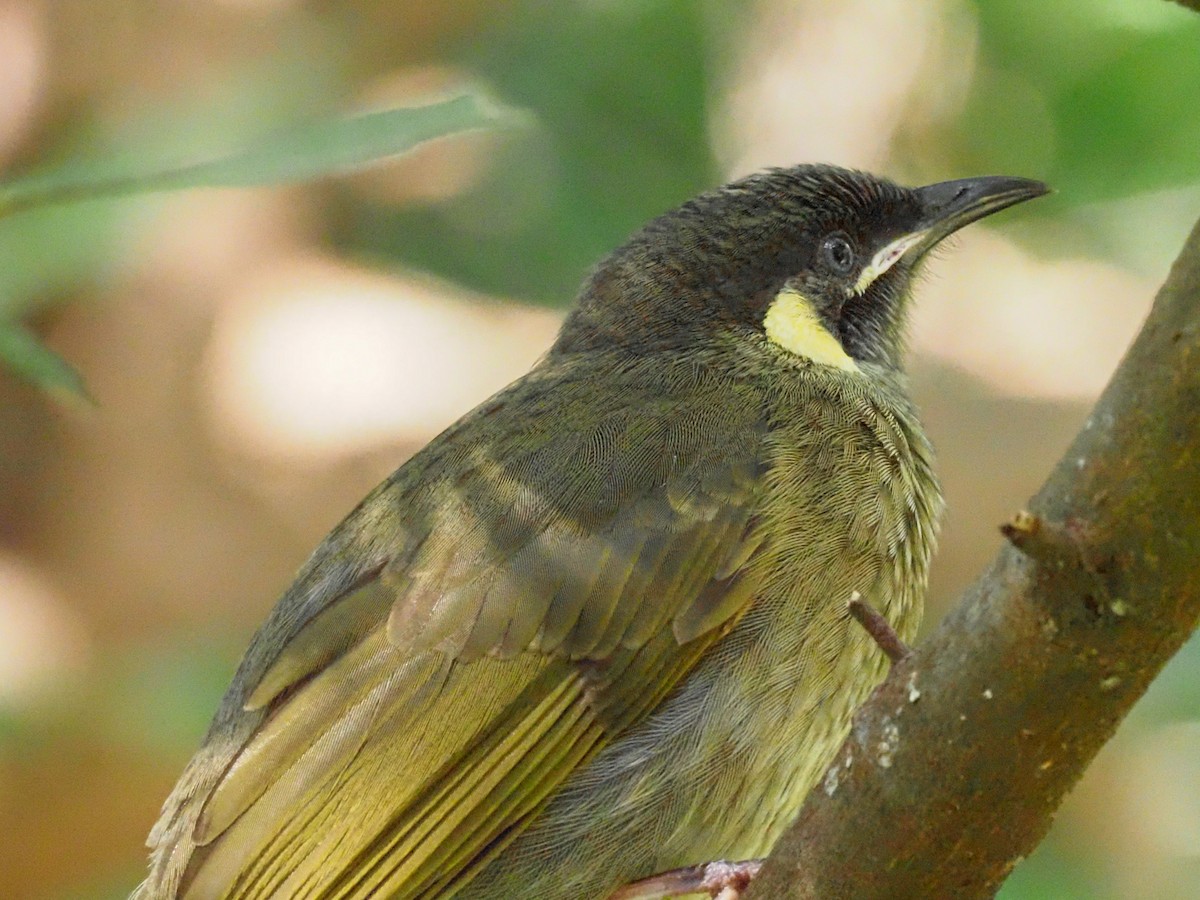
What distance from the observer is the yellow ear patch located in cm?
376

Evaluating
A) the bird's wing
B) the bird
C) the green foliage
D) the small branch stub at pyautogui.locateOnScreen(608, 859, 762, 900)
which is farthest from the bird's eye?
the small branch stub at pyautogui.locateOnScreen(608, 859, 762, 900)

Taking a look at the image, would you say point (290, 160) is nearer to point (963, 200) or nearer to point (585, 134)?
point (963, 200)

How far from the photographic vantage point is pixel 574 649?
3107 mm

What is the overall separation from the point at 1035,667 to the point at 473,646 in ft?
4.32

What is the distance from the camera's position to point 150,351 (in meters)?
6.77

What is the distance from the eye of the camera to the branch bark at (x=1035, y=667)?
6.03 ft

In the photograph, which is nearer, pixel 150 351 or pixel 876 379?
pixel 876 379

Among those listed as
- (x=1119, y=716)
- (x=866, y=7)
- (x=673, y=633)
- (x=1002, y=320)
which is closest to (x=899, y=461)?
(x=673, y=633)

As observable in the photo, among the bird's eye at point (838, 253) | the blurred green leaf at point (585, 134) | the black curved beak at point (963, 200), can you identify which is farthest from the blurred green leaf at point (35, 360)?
the blurred green leaf at point (585, 134)

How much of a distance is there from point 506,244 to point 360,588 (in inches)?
146

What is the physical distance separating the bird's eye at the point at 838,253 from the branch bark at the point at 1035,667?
189 cm

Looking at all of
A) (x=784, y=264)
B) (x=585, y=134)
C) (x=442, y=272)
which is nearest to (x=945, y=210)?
(x=784, y=264)

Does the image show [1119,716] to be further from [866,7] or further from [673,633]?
[866,7]

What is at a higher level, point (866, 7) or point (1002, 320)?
point (866, 7)
